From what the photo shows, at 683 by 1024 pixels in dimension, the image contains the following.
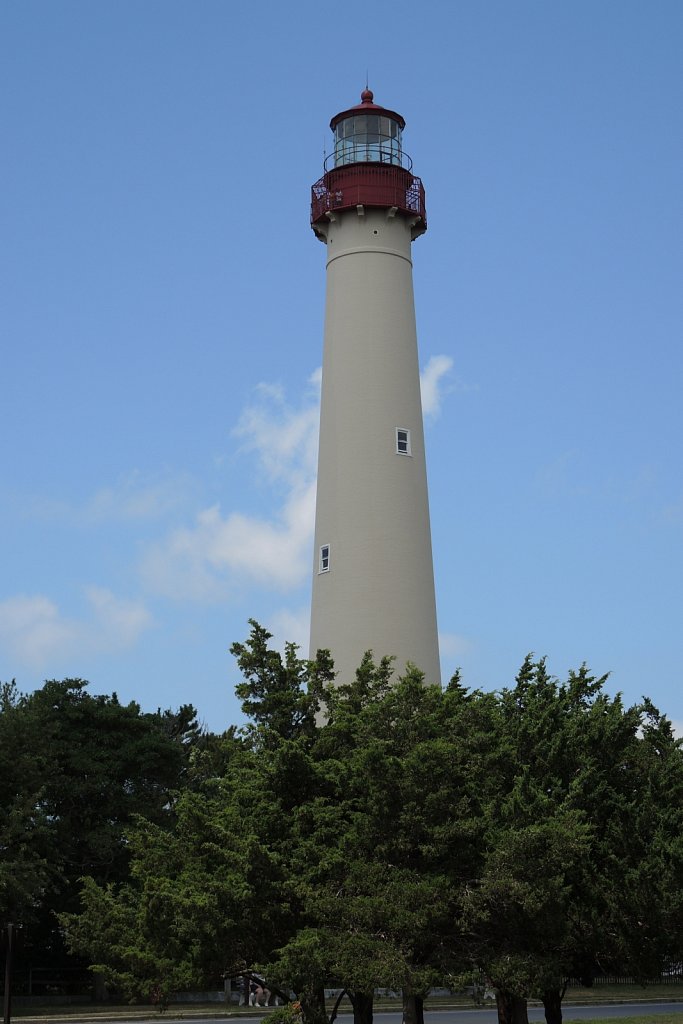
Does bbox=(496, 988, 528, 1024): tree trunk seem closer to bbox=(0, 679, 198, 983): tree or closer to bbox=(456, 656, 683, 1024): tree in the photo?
bbox=(456, 656, 683, 1024): tree

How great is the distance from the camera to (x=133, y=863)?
2917 centimetres

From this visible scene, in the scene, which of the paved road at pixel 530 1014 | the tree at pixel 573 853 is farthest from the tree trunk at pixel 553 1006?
the paved road at pixel 530 1014

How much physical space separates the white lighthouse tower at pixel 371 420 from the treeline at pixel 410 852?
27.0ft

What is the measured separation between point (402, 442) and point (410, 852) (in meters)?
17.2

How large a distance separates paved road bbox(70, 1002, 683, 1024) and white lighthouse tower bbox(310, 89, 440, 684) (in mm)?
13512

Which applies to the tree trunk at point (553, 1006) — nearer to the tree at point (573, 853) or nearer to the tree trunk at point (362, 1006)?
the tree at point (573, 853)

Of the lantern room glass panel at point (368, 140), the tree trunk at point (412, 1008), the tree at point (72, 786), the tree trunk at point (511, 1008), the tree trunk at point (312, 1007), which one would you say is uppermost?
the lantern room glass panel at point (368, 140)

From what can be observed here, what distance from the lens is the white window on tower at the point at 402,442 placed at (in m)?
39.9

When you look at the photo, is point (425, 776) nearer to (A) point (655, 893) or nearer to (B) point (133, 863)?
(A) point (655, 893)

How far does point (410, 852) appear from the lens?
25328mm

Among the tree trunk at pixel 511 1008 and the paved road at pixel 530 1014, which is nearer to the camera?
the tree trunk at pixel 511 1008

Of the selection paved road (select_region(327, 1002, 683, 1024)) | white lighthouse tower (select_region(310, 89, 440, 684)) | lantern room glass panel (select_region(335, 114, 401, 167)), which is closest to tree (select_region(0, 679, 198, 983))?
paved road (select_region(327, 1002, 683, 1024))

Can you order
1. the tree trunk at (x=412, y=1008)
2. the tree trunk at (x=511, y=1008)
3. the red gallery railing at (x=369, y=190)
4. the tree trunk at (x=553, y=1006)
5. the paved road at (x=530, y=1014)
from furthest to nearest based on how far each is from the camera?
the paved road at (x=530, y=1014)
the red gallery railing at (x=369, y=190)
the tree trunk at (x=553, y=1006)
the tree trunk at (x=511, y=1008)
the tree trunk at (x=412, y=1008)

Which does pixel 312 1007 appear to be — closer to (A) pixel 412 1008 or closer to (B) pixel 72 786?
(A) pixel 412 1008
